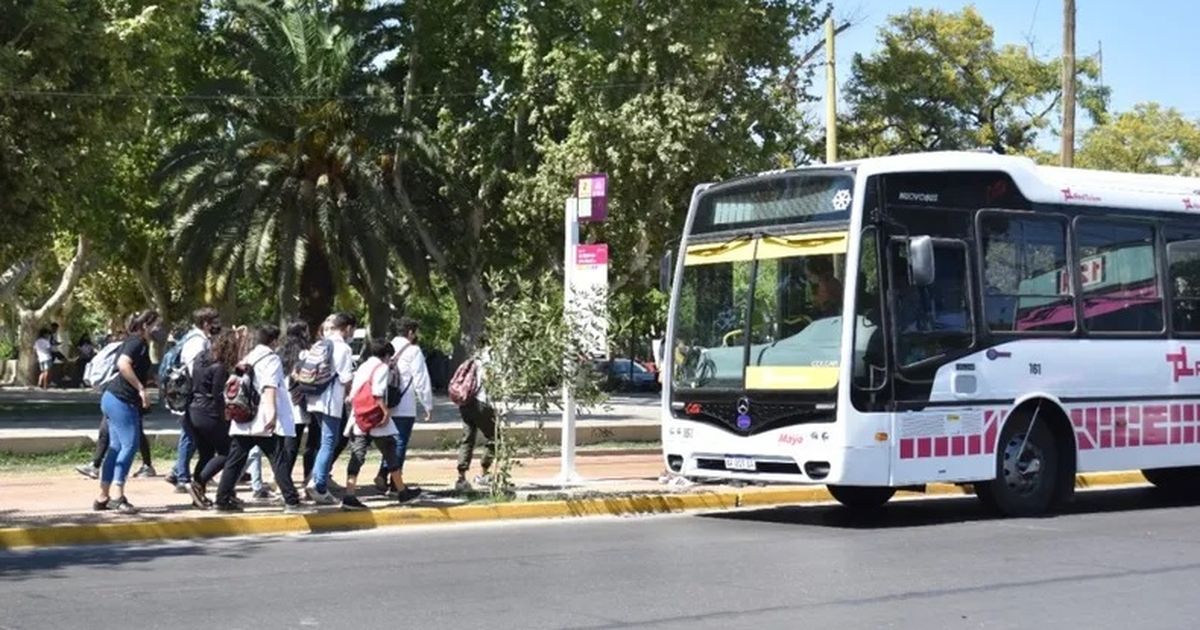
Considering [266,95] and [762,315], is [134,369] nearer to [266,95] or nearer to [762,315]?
[762,315]

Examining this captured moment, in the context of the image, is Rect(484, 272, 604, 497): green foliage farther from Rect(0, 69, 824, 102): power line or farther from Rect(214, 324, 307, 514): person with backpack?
Rect(0, 69, 824, 102): power line

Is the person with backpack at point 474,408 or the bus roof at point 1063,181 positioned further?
the person with backpack at point 474,408

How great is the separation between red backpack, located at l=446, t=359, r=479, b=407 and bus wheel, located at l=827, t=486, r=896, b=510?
377 cm

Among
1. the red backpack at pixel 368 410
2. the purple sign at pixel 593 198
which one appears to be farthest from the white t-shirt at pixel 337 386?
the purple sign at pixel 593 198

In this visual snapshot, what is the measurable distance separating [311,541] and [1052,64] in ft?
152

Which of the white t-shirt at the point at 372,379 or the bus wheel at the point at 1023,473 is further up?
the white t-shirt at the point at 372,379

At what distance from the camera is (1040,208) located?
16.9 m

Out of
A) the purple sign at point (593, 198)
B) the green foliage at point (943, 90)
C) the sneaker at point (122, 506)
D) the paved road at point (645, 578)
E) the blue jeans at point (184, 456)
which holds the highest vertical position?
the green foliage at point (943, 90)

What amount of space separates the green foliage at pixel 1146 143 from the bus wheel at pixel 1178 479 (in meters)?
50.7

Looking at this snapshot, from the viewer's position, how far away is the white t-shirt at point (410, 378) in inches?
663

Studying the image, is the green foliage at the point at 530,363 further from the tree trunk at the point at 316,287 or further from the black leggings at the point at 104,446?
the tree trunk at the point at 316,287

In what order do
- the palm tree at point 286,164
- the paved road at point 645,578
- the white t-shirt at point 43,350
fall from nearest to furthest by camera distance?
the paved road at point 645,578 → the palm tree at point 286,164 → the white t-shirt at point 43,350

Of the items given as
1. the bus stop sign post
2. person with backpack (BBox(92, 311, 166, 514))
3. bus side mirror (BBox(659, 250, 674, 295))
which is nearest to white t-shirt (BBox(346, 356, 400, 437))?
person with backpack (BBox(92, 311, 166, 514))

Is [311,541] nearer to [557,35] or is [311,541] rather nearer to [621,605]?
[621,605]
